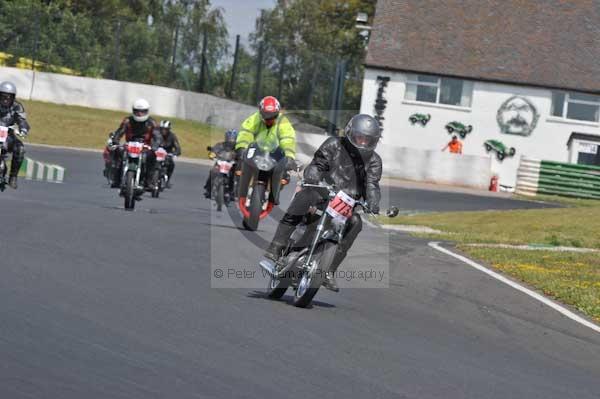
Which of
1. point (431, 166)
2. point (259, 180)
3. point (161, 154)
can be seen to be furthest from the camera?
point (431, 166)

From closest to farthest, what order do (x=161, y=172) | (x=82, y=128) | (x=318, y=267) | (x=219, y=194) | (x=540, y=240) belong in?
(x=318, y=267) → (x=219, y=194) → (x=540, y=240) → (x=161, y=172) → (x=82, y=128)

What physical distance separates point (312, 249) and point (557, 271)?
7.44 meters

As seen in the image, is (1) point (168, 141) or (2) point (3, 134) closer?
(2) point (3, 134)

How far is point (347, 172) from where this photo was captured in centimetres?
1054

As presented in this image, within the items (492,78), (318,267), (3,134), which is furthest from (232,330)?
(492,78)

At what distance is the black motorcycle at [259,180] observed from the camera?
16172mm

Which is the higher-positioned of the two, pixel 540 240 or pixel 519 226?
pixel 519 226

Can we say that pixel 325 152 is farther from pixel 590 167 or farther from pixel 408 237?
pixel 590 167

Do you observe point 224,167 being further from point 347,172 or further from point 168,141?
point 347,172

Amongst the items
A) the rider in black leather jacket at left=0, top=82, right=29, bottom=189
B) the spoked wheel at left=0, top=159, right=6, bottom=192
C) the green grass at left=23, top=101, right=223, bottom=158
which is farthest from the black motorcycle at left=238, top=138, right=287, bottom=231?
the green grass at left=23, top=101, right=223, bottom=158

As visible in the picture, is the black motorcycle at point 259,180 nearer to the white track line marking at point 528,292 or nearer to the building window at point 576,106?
the white track line marking at point 528,292

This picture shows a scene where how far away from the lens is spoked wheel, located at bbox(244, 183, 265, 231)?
16.1 m

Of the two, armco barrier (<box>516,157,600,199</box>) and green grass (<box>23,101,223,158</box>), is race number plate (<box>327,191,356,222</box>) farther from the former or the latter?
armco barrier (<box>516,157,600,199</box>)

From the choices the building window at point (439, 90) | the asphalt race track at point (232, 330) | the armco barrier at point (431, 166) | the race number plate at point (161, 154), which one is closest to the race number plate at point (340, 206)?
the asphalt race track at point (232, 330)
